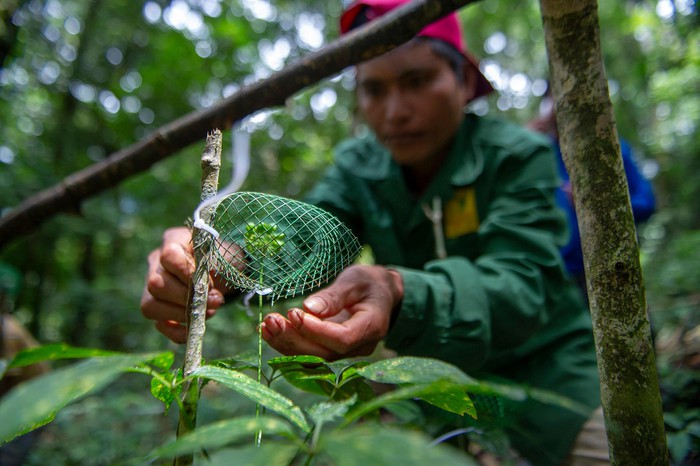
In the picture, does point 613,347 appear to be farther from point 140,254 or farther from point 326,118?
point 140,254

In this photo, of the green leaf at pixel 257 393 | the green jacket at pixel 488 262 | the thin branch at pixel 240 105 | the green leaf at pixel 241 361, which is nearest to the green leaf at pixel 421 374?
the green leaf at pixel 257 393

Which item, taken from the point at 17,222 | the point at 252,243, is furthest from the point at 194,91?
the point at 252,243

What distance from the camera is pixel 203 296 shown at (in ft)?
2.47

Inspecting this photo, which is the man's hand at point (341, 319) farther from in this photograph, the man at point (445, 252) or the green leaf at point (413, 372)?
the green leaf at point (413, 372)

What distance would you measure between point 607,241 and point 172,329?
0.90 m

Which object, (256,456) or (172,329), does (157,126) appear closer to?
(172,329)

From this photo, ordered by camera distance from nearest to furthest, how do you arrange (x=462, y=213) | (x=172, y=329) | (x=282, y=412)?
1. (x=282, y=412)
2. (x=172, y=329)
3. (x=462, y=213)

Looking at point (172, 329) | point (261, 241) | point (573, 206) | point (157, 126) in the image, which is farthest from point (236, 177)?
point (157, 126)

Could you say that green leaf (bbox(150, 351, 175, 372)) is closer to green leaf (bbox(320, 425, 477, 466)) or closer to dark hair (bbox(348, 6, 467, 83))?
green leaf (bbox(320, 425, 477, 466))

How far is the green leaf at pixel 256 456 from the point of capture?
0.39m

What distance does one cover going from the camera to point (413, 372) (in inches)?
23.2

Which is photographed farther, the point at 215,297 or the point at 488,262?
the point at 488,262

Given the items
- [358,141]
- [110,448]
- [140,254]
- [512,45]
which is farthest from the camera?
[512,45]

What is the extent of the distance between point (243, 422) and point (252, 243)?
379mm
